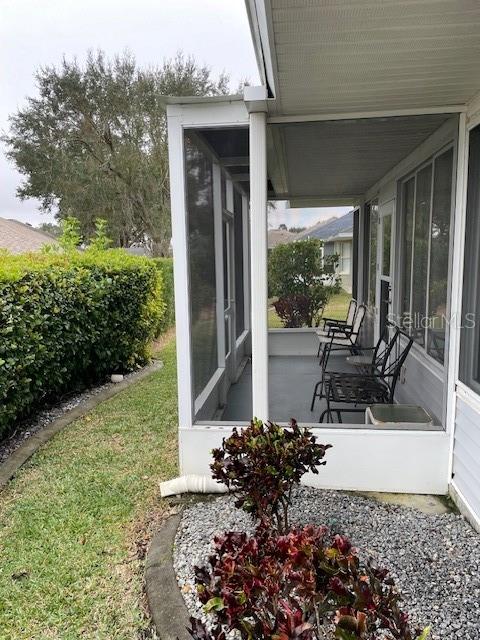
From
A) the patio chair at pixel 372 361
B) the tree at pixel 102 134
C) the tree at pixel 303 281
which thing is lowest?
the patio chair at pixel 372 361

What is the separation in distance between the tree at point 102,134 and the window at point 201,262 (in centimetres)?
1287

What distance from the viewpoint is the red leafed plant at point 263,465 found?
7.70 ft

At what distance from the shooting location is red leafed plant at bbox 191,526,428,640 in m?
1.21

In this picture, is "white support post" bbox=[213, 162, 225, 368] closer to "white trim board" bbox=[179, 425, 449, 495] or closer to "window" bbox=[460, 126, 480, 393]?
"white trim board" bbox=[179, 425, 449, 495]

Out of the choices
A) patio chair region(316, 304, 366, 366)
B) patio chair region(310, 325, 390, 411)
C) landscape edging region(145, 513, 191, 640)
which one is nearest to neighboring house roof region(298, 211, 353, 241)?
patio chair region(316, 304, 366, 366)

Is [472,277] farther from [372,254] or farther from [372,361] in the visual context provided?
[372,254]

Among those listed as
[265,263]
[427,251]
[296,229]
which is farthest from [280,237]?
[265,263]

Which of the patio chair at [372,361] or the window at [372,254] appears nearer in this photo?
the patio chair at [372,361]

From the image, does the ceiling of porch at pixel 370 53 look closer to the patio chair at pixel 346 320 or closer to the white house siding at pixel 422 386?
the white house siding at pixel 422 386

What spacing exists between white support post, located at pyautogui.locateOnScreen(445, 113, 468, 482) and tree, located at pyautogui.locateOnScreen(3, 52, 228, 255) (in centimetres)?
1435

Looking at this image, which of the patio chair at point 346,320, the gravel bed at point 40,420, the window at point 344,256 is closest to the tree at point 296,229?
the window at point 344,256

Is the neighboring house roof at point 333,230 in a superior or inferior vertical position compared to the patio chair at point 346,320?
superior

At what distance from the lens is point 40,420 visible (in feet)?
16.1

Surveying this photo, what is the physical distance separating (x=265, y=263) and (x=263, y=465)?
4.71 ft
